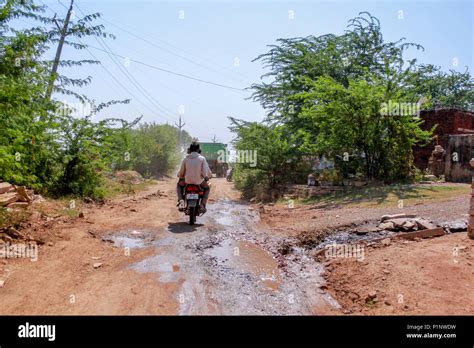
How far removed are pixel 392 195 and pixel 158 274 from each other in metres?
7.60

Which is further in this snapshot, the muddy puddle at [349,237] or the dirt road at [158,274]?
the muddy puddle at [349,237]

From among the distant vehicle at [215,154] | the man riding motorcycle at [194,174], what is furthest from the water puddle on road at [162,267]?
the distant vehicle at [215,154]

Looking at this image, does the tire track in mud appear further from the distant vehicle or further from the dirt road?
the distant vehicle

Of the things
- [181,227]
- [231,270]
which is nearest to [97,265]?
[231,270]

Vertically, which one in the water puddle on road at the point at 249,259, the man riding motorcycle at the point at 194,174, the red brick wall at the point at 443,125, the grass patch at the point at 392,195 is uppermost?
the red brick wall at the point at 443,125

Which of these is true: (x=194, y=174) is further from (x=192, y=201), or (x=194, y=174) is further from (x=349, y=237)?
(x=349, y=237)

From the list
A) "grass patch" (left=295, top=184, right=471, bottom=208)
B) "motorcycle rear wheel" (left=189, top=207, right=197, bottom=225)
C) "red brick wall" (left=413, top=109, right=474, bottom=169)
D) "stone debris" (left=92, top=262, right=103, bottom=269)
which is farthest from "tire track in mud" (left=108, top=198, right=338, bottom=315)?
"red brick wall" (left=413, top=109, right=474, bottom=169)

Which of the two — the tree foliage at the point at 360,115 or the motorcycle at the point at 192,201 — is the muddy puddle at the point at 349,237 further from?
the tree foliage at the point at 360,115

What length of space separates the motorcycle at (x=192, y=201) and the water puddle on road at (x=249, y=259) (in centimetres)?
145

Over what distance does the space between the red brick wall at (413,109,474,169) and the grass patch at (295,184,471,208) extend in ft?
17.8

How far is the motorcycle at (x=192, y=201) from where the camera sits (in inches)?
296

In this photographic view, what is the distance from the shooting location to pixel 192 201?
7.52 meters
